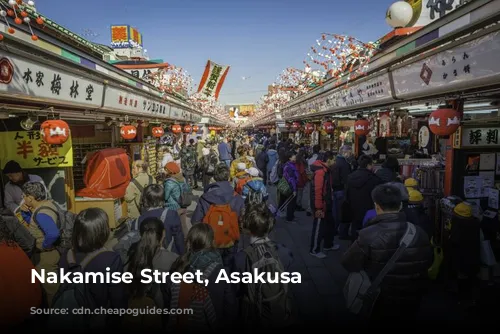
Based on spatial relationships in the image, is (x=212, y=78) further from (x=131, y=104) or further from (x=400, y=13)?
(x=400, y=13)

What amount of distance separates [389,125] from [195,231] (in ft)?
30.4

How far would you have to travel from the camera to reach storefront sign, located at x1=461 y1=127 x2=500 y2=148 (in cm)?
563

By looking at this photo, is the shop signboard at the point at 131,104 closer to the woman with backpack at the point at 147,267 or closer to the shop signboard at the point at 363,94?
the woman with backpack at the point at 147,267

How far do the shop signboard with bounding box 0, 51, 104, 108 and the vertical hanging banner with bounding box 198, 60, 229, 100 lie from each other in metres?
13.9

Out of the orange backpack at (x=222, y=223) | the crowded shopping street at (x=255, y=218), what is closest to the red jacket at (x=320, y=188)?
the crowded shopping street at (x=255, y=218)

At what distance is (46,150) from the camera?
255 inches

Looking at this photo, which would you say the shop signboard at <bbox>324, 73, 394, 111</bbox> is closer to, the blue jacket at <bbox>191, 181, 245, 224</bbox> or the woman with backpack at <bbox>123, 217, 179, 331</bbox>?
the blue jacket at <bbox>191, 181, 245, 224</bbox>

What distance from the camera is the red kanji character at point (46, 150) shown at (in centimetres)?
642

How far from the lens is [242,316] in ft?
10.0

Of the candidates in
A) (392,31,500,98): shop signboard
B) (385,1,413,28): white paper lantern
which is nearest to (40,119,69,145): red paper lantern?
(392,31,500,98): shop signboard

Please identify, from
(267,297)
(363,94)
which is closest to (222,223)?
(267,297)

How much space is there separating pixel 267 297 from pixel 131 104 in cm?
716

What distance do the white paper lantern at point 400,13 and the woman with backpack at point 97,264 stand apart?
6.01m

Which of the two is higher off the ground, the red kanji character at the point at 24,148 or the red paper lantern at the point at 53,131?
the red paper lantern at the point at 53,131
